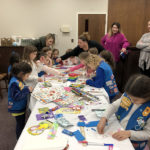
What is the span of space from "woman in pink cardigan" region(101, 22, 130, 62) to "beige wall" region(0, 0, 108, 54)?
2.23 metres

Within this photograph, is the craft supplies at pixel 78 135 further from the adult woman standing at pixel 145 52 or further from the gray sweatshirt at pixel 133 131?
the adult woman standing at pixel 145 52

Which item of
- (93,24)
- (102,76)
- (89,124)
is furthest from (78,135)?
(93,24)

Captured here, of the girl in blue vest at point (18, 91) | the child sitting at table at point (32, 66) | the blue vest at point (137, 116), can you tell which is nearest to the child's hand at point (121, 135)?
the blue vest at point (137, 116)

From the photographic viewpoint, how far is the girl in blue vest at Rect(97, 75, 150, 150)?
3.59ft

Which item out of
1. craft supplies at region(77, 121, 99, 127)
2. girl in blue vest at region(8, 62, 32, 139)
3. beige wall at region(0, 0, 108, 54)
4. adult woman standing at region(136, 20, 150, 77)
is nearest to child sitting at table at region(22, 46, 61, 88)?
girl in blue vest at region(8, 62, 32, 139)

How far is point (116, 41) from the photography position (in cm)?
354

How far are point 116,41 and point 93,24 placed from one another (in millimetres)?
2308

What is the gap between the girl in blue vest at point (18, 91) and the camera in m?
1.73

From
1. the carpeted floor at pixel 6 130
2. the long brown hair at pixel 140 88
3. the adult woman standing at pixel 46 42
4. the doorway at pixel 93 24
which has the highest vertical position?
the doorway at pixel 93 24

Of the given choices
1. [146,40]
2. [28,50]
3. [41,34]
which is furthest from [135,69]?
[41,34]

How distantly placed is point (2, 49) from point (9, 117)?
260 cm

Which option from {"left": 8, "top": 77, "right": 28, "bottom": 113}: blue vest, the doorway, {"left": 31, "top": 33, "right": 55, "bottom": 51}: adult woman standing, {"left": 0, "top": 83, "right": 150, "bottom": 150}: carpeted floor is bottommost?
{"left": 0, "top": 83, "right": 150, "bottom": 150}: carpeted floor

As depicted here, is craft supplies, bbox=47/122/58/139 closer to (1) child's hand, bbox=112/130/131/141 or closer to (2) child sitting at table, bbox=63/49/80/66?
(1) child's hand, bbox=112/130/131/141

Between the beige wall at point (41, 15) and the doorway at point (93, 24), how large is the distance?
5.8 inches
